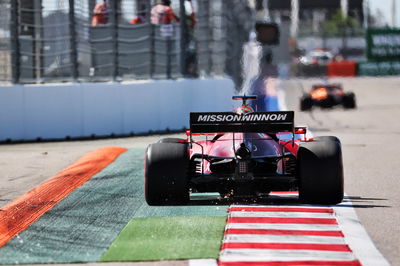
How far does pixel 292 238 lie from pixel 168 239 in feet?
2.93

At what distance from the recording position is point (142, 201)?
9078mm

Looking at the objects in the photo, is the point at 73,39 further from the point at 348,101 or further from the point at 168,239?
the point at 348,101

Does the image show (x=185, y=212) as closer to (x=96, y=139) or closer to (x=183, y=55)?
(x=96, y=139)

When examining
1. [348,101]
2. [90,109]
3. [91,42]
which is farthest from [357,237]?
[348,101]

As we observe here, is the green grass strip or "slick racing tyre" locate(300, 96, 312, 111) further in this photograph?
"slick racing tyre" locate(300, 96, 312, 111)

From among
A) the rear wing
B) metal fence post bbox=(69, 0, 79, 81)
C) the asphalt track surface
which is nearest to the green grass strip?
the asphalt track surface

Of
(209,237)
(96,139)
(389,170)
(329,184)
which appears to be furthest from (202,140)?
(96,139)

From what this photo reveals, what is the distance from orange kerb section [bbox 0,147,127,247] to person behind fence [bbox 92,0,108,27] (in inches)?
171

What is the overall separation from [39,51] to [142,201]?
8.36 m

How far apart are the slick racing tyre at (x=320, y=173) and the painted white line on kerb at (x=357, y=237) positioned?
198mm

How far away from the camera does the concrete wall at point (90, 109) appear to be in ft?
53.8

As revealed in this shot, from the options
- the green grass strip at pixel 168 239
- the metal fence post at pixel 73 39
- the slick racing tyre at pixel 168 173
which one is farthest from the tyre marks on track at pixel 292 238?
the metal fence post at pixel 73 39

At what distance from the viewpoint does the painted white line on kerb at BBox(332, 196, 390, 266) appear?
6191 mm

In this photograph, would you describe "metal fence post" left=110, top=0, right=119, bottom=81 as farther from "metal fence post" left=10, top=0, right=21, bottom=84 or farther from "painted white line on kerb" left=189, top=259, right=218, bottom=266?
"painted white line on kerb" left=189, top=259, right=218, bottom=266
